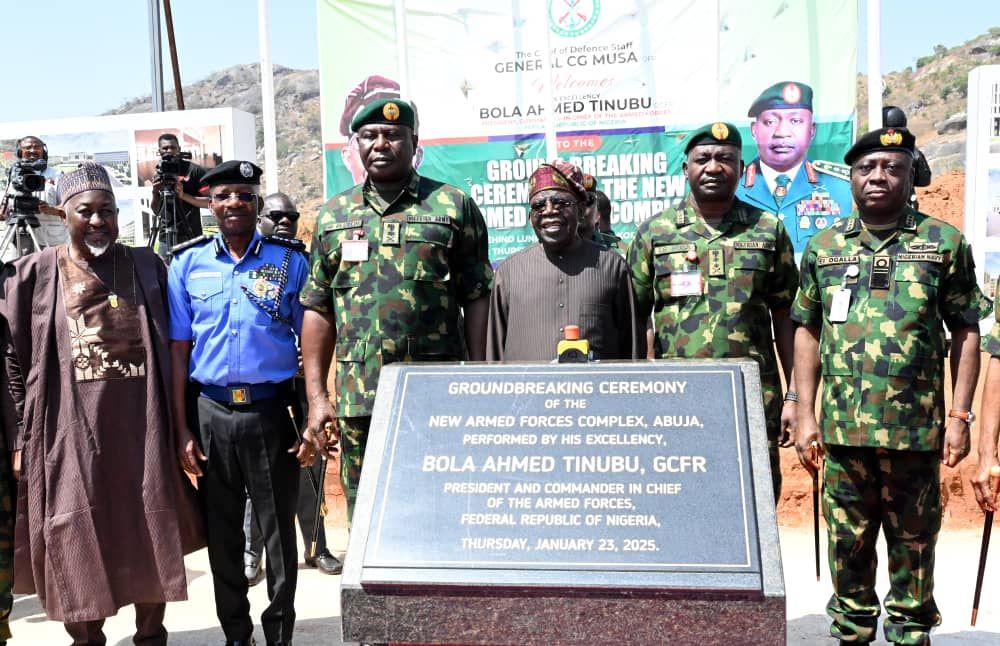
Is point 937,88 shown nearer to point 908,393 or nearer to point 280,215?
point 280,215

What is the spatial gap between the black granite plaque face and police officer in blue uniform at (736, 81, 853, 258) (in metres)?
7.07

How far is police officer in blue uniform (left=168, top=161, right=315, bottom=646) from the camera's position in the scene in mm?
4062

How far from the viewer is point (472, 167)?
1037cm

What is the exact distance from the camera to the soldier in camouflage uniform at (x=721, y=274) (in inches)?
161

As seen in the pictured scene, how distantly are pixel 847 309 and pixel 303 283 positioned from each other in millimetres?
2244

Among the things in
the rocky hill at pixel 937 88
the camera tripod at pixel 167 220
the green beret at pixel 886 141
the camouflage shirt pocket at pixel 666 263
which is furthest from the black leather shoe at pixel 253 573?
the rocky hill at pixel 937 88

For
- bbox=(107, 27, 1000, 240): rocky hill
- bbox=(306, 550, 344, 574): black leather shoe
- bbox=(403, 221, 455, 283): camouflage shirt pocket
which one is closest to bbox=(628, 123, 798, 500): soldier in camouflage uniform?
bbox=(403, 221, 455, 283): camouflage shirt pocket

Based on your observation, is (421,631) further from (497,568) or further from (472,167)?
(472,167)

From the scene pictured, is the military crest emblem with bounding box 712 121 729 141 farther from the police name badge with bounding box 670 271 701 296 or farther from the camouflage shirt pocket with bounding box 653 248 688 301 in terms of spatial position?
the police name badge with bounding box 670 271 701 296

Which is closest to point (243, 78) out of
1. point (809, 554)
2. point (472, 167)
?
point (472, 167)

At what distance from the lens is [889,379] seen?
3.78 meters

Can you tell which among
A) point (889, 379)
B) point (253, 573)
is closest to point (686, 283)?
point (889, 379)

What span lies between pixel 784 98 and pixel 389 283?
270 inches

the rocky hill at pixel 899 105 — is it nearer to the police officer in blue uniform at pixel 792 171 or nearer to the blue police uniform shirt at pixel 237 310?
the police officer in blue uniform at pixel 792 171
